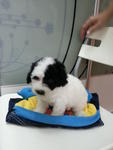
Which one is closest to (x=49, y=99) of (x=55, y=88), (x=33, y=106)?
(x=55, y=88)

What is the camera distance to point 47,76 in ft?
1.97

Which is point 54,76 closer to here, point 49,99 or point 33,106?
point 49,99

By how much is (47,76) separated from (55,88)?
0.06 metres

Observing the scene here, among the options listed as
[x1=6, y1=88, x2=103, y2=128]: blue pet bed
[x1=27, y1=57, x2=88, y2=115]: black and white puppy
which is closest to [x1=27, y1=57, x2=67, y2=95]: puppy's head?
[x1=27, y1=57, x2=88, y2=115]: black and white puppy

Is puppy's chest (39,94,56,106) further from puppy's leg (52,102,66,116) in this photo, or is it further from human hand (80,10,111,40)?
human hand (80,10,111,40)

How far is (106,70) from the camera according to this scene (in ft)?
4.60

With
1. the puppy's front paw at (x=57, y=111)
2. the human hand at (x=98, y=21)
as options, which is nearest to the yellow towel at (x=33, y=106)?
the puppy's front paw at (x=57, y=111)

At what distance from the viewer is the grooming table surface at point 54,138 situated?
22.9 inches

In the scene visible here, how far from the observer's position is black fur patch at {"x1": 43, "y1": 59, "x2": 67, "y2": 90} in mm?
601

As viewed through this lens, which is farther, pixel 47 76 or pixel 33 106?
pixel 33 106

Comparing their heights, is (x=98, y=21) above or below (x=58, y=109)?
above

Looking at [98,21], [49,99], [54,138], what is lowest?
[54,138]

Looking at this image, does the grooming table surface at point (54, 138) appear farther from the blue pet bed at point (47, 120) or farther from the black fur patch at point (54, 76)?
the black fur patch at point (54, 76)

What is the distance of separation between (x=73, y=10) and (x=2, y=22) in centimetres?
43
